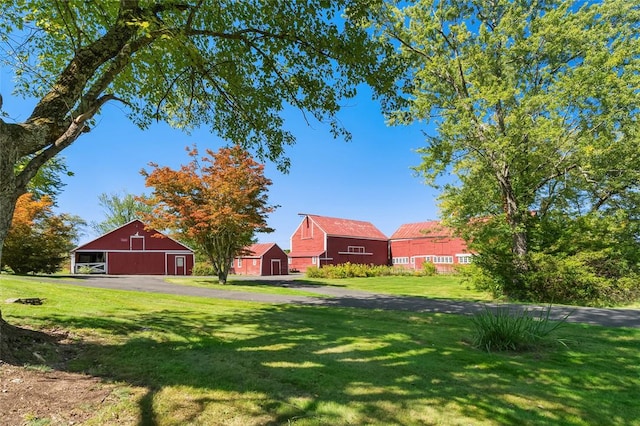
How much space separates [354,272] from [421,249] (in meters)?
14.3

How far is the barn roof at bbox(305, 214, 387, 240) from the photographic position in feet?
149

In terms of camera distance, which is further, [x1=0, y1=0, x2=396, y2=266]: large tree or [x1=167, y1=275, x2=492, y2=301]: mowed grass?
[x1=167, y1=275, x2=492, y2=301]: mowed grass

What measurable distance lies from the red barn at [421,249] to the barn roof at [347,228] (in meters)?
2.45

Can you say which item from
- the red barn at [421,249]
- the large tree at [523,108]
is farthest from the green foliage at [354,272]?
the large tree at [523,108]

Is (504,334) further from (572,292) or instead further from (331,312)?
(572,292)

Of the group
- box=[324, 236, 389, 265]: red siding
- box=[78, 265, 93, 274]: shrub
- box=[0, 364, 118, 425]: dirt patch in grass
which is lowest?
box=[0, 364, 118, 425]: dirt patch in grass

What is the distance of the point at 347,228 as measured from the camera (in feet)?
156

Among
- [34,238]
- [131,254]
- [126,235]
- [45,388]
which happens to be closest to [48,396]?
[45,388]

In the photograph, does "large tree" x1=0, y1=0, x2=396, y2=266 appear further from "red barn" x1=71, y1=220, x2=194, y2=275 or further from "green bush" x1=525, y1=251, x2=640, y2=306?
"red barn" x1=71, y1=220, x2=194, y2=275

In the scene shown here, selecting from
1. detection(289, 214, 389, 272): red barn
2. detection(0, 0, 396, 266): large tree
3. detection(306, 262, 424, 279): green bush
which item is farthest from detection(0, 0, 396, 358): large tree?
detection(289, 214, 389, 272): red barn

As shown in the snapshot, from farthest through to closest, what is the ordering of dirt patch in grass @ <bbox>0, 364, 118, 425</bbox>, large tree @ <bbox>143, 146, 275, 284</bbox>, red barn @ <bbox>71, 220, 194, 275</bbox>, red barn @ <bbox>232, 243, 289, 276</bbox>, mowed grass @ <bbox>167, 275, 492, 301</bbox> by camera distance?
red barn @ <bbox>232, 243, 289, 276</bbox>
red barn @ <bbox>71, 220, 194, 275</bbox>
large tree @ <bbox>143, 146, 275, 284</bbox>
mowed grass @ <bbox>167, 275, 492, 301</bbox>
dirt patch in grass @ <bbox>0, 364, 118, 425</bbox>

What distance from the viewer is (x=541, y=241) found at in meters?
16.8

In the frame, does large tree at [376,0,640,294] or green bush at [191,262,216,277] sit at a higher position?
large tree at [376,0,640,294]

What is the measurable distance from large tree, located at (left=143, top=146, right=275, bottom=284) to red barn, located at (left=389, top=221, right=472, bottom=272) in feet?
84.5
